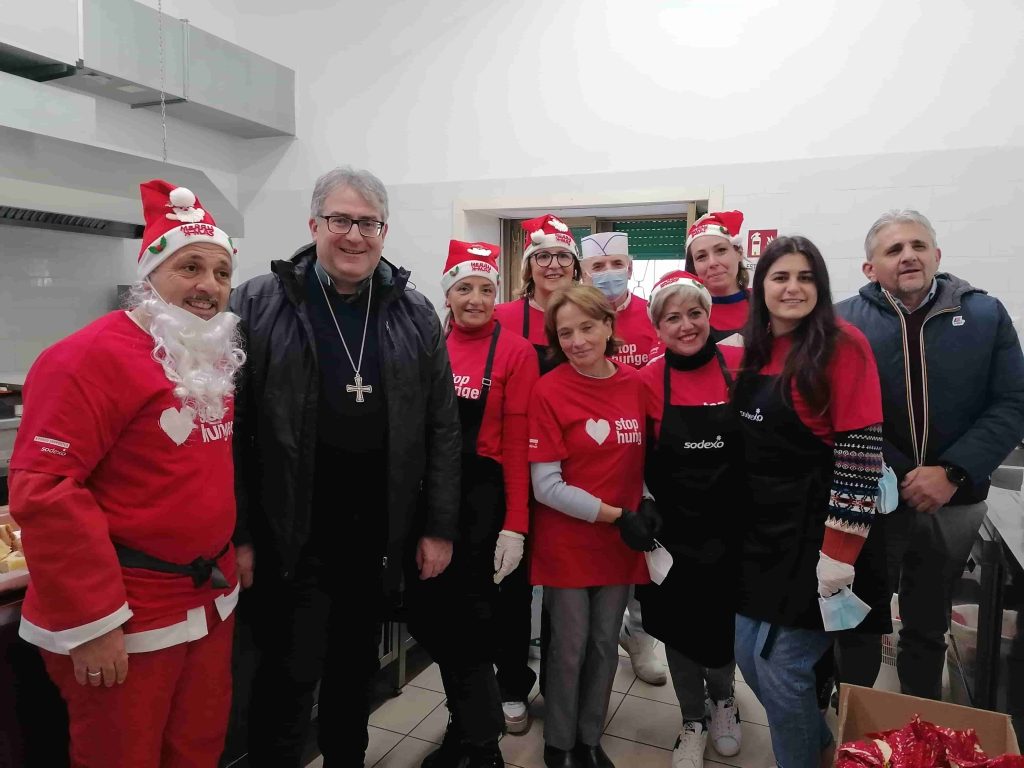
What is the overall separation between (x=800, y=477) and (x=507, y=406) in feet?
2.65

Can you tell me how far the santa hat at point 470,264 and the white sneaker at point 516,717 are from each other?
4.67ft

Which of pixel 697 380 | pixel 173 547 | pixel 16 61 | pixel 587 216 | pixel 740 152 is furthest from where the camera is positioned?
pixel 587 216

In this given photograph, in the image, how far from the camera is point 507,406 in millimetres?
2047

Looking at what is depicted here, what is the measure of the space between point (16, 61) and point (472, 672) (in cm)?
384

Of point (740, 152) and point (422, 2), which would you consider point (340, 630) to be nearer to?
point (740, 152)

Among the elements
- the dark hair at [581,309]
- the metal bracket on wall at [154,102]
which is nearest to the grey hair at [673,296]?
the dark hair at [581,309]

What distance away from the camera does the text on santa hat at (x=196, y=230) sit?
142 cm

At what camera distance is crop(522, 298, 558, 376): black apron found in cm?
219

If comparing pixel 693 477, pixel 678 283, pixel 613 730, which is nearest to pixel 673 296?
pixel 678 283

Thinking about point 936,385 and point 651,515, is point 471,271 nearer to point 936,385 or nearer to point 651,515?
point 651,515

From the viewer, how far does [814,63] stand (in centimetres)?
384

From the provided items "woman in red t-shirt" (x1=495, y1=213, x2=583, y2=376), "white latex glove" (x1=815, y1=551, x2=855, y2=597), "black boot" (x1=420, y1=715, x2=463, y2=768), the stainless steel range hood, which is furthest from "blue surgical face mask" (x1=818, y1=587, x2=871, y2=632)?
the stainless steel range hood

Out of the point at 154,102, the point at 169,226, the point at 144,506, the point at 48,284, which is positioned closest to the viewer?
the point at 144,506

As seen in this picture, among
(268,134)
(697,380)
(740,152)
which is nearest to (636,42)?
(740,152)
